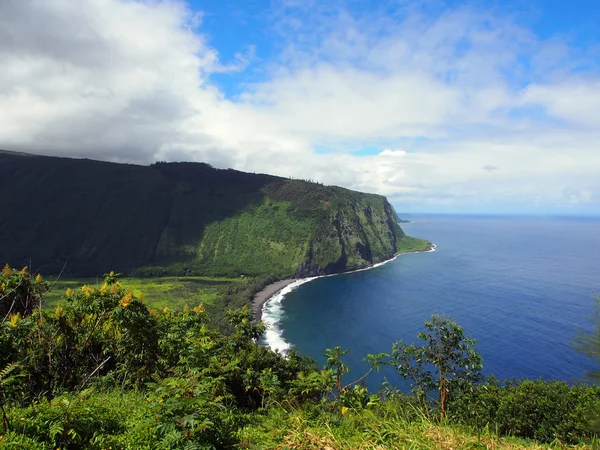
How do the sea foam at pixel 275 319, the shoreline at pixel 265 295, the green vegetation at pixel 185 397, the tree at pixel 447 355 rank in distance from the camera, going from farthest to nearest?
the shoreline at pixel 265 295 → the sea foam at pixel 275 319 → the tree at pixel 447 355 → the green vegetation at pixel 185 397

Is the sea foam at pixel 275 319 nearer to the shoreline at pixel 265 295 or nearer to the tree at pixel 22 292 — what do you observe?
the shoreline at pixel 265 295

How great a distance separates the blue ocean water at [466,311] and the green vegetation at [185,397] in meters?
31.9

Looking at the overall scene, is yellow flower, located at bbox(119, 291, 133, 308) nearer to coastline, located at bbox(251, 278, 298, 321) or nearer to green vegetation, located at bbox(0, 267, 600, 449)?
green vegetation, located at bbox(0, 267, 600, 449)

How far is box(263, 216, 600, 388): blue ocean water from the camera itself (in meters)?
72.4

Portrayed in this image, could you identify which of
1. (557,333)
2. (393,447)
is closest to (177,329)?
(393,447)

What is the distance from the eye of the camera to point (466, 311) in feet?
332

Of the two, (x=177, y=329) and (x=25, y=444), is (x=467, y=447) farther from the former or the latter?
(x=177, y=329)

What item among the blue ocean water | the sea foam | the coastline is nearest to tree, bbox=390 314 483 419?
the blue ocean water

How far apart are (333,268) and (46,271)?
14747cm

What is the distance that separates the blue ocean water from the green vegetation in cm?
3189

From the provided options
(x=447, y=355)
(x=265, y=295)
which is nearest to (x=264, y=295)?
(x=265, y=295)

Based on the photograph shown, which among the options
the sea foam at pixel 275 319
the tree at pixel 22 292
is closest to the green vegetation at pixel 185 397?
the tree at pixel 22 292

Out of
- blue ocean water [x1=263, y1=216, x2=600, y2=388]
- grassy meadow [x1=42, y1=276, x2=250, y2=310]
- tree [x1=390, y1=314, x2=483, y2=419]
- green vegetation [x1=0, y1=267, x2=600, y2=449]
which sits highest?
green vegetation [x1=0, y1=267, x2=600, y2=449]

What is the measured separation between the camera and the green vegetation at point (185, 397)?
6.21 m
